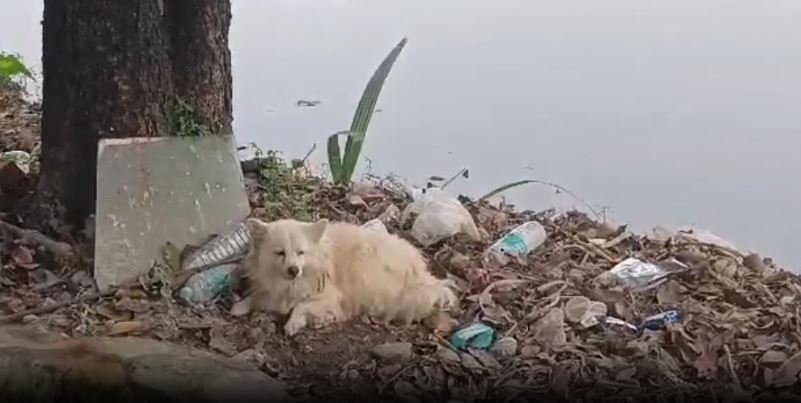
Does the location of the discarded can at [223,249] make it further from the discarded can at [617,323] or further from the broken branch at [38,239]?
the discarded can at [617,323]

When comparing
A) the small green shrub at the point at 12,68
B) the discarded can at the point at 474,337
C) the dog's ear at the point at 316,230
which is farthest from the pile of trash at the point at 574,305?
the small green shrub at the point at 12,68

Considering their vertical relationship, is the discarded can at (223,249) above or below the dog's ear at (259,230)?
below

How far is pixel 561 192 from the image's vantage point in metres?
1.39

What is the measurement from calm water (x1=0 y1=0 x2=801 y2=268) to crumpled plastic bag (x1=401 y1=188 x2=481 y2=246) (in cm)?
11

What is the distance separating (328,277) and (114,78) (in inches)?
14.2

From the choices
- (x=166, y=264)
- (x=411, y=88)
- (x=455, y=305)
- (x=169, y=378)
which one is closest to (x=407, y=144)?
(x=411, y=88)

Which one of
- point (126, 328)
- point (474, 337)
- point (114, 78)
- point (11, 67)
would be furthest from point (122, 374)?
point (11, 67)

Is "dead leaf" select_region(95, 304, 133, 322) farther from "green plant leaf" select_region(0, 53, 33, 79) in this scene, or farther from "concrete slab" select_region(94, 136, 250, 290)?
"green plant leaf" select_region(0, 53, 33, 79)

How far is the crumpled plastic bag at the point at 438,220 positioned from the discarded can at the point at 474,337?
24cm

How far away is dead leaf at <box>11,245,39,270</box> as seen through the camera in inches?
53.6

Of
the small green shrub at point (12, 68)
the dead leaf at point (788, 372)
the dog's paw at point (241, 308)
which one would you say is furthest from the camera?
the small green shrub at point (12, 68)

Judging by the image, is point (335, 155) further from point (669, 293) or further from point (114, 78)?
point (669, 293)

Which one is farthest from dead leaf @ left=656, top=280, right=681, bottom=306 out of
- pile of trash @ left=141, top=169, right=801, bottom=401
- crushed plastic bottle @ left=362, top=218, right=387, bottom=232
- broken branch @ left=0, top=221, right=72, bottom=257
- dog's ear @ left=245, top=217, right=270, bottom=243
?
broken branch @ left=0, top=221, right=72, bottom=257

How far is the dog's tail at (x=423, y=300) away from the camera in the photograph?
1323mm
